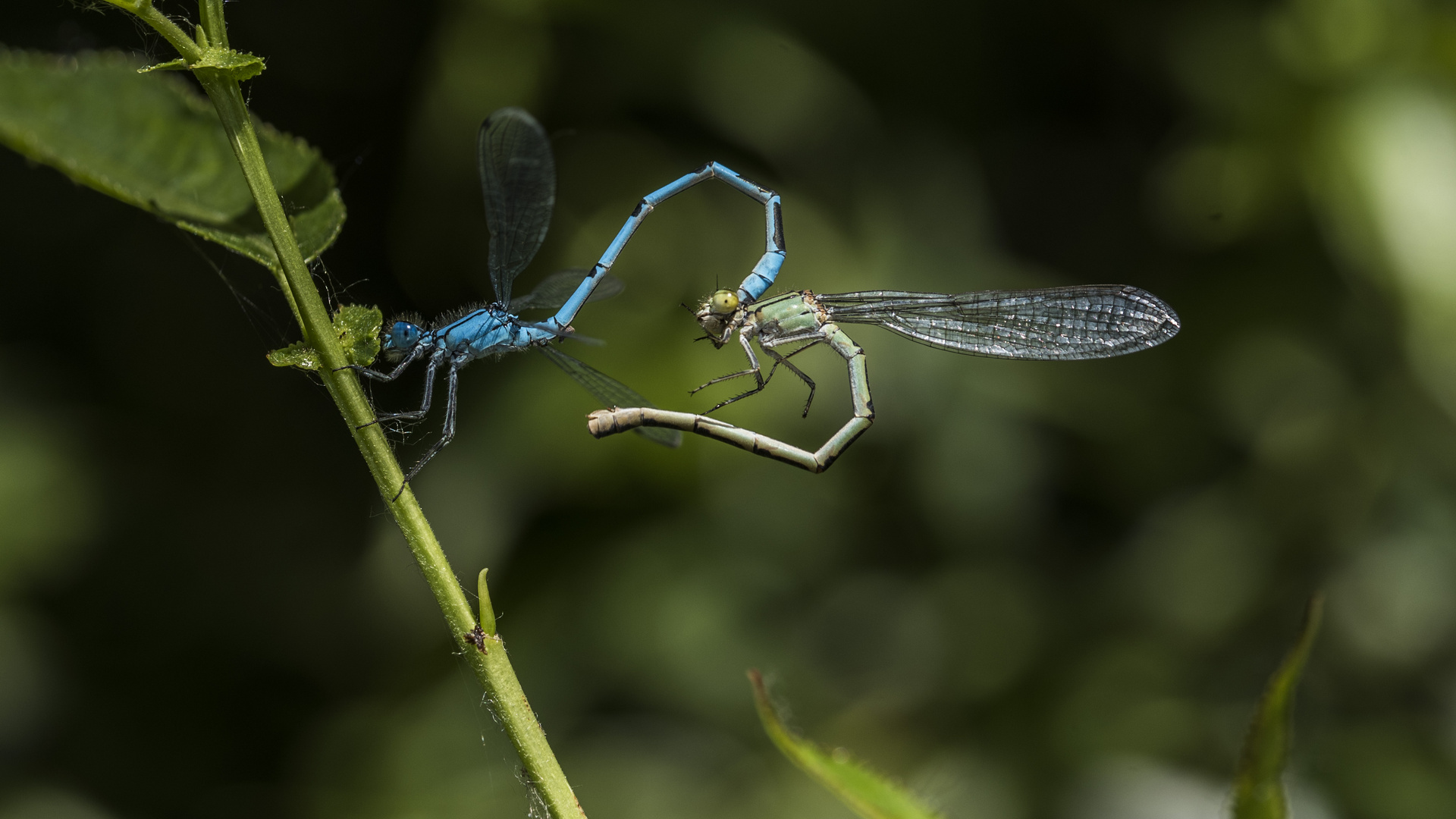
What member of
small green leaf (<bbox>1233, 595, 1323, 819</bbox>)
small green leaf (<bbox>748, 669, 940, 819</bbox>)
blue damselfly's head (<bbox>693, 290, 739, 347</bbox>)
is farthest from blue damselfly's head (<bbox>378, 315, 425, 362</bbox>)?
small green leaf (<bbox>1233, 595, 1323, 819</bbox>)

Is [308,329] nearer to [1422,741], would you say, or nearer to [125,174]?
[125,174]

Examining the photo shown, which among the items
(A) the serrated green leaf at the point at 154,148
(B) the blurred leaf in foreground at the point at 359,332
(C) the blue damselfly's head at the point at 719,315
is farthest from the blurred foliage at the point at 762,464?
(B) the blurred leaf in foreground at the point at 359,332

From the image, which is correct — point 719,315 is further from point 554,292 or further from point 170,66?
point 170,66

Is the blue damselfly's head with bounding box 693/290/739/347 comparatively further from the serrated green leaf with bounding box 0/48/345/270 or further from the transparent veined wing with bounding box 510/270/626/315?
the serrated green leaf with bounding box 0/48/345/270

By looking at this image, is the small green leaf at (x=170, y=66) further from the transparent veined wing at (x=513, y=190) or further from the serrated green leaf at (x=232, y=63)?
the transparent veined wing at (x=513, y=190)

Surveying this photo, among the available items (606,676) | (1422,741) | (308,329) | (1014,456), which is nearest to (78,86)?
(308,329)

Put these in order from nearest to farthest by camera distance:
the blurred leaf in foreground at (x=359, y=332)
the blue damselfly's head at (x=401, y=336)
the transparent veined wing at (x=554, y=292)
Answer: the blurred leaf in foreground at (x=359, y=332) < the blue damselfly's head at (x=401, y=336) < the transparent veined wing at (x=554, y=292)
